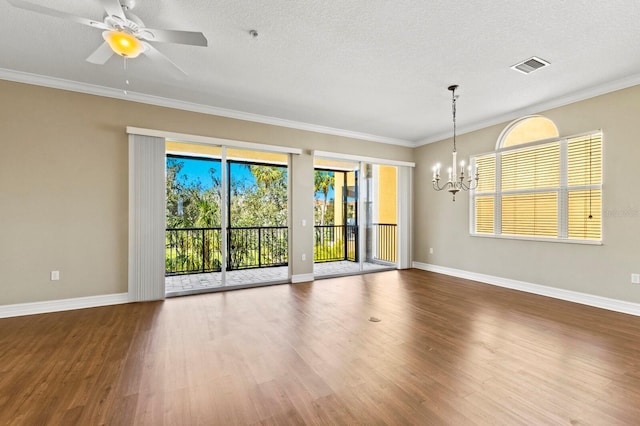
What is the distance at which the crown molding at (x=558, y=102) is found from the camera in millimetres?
3703

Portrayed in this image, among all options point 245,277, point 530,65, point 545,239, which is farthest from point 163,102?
point 545,239

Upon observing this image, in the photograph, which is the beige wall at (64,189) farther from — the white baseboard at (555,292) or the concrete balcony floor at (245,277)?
the white baseboard at (555,292)

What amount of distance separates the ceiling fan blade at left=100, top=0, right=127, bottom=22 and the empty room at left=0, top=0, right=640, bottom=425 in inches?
1.1

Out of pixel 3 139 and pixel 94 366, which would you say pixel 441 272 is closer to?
pixel 94 366

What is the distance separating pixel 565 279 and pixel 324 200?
4631 millimetres

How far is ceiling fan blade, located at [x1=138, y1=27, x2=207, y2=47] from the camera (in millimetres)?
2246

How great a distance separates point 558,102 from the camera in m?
4.34

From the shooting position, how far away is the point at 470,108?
4691mm

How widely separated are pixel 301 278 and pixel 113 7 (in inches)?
176

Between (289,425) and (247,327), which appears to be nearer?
(289,425)

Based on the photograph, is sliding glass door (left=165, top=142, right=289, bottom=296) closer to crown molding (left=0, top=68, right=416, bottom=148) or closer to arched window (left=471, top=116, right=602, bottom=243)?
crown molding (left=0, top=68, right=416, bottom=148)

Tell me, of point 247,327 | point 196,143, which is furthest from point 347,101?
point 247,327

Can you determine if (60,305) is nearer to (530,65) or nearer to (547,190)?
(530,65)

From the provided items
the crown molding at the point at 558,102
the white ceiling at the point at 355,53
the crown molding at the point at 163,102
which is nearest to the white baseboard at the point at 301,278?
the crown molding at the point at 163,102
